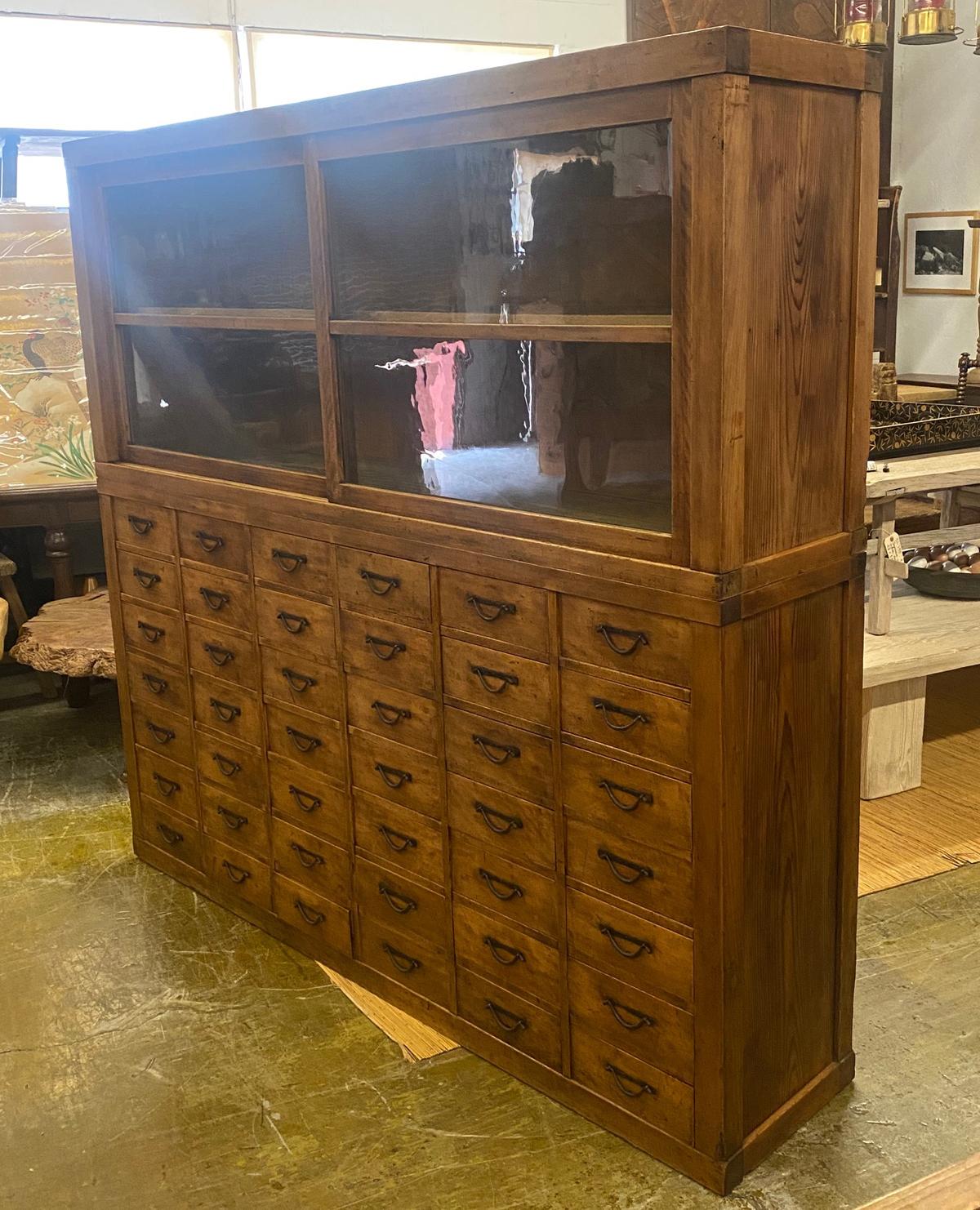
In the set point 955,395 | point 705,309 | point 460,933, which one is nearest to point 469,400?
point 705,309

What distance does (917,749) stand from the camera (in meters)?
3.79

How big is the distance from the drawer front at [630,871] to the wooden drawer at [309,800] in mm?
701

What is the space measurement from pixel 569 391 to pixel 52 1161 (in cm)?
168

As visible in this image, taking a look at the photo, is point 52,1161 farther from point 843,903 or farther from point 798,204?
point 798,204

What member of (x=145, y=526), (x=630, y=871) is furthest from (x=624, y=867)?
(x=145, y=526)

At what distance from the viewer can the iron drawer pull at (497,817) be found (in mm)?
2424

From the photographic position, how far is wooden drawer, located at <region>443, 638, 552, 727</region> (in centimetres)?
230

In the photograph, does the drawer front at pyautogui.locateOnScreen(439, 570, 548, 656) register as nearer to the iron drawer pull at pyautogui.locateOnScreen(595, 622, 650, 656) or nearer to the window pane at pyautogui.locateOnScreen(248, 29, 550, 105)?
the iron drawer pull at pyautogui.locateOnScreen(595, 622, 650, 656)

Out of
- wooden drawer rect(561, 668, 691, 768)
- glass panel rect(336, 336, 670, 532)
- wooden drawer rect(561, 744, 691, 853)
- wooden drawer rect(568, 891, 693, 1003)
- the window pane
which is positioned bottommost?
wooden drawer rect(568, 891, 693, 1003)

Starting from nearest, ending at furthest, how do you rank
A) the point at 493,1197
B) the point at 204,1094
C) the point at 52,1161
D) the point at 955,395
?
the point at 493,1197 → the point at 52,1161 → the point at 204,1094 → the point at 955,395

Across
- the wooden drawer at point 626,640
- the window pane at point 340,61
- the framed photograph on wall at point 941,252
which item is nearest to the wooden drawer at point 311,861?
the wooden drawer at point 626,640

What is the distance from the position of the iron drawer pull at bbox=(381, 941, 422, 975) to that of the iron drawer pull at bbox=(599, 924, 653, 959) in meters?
0.60

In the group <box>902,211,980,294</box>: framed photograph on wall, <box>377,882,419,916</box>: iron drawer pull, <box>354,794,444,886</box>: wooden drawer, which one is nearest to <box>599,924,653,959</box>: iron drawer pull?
<box>354,794,444,886</box>: wooden drawer

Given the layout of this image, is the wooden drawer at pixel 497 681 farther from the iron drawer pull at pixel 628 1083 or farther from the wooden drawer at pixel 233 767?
the wooden drawer at pixel 233 767
